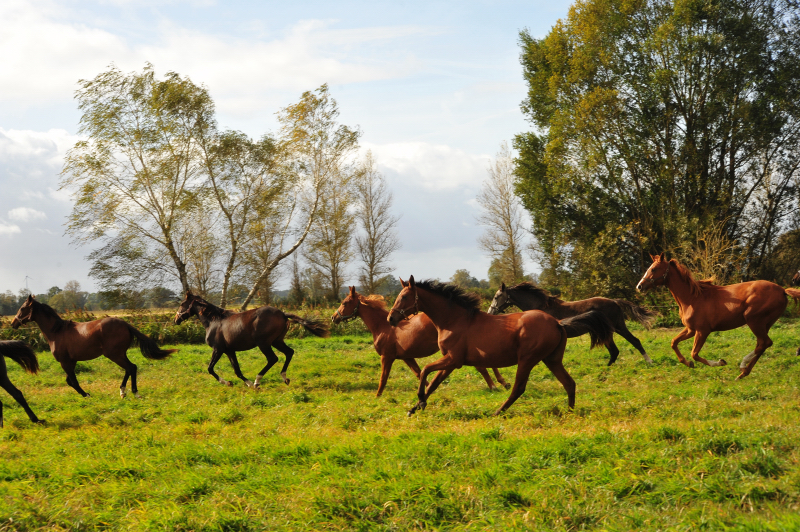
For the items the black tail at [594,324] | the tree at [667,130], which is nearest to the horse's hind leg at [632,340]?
the black tail at [594,324]

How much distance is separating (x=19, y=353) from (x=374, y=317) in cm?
614

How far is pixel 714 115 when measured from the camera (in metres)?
27.0

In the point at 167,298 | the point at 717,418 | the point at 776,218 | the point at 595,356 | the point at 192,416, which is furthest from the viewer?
the point at 167,298

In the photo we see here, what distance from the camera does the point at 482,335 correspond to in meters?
8.00

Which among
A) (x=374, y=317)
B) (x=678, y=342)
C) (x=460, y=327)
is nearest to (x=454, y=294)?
(x=460, y=327)

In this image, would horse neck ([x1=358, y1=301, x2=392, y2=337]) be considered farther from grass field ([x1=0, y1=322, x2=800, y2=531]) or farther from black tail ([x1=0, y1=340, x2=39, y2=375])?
black tail ([x1=0, y1=340, x2=39, y2=375])

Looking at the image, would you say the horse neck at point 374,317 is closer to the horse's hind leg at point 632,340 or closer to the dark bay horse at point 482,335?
the dark bay horse at point 482,335

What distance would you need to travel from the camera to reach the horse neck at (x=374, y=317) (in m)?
10.7

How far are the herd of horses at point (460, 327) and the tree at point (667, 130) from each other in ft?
52.9

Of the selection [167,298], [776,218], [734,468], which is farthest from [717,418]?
[167,298]

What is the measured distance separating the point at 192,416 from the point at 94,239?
82.0 feet

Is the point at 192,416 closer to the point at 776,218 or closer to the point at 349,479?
the point at 349,479

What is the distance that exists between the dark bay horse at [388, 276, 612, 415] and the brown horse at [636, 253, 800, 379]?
3.19 metres

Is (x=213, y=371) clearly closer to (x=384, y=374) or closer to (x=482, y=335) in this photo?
(x=384, y=374)
